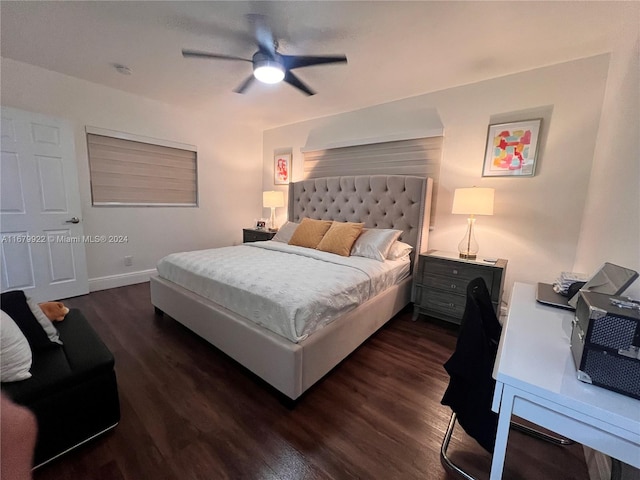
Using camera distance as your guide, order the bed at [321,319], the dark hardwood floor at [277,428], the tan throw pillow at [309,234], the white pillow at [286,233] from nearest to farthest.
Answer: the dark hardwood floor at [277,428], the bed at [321,319], the tan throw pillow at [309,234], the white pillow at [286,233]

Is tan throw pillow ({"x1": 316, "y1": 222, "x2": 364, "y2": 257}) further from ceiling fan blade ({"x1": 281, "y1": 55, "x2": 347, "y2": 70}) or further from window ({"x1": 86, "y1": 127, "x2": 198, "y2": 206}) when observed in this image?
window ({"x1": 86, "y1": 127, "x2": 198, "y2": 206})

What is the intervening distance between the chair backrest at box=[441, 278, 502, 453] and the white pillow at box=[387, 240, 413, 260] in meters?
1.55

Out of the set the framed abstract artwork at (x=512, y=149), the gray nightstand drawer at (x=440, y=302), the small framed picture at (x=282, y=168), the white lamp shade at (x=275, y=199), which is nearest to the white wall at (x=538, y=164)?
the framed abstract artwork at (x=512, y=149)

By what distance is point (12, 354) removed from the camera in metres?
1.05

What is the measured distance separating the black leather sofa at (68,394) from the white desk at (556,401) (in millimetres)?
1680

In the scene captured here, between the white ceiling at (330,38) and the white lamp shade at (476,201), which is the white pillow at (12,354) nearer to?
the white ceiling at (330,38)

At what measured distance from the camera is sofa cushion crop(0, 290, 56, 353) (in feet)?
4.11

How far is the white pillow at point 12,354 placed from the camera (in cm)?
101

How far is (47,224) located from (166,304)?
1.68m

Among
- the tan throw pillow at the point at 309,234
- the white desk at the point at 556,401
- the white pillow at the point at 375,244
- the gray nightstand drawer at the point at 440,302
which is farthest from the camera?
the tan throw pillow at the point at 309,234

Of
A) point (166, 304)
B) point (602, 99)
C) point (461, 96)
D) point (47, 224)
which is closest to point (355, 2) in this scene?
point (461, 96)

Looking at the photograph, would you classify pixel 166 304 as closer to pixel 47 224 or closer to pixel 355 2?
pixel 47 224

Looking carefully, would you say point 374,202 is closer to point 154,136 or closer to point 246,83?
point 246,83

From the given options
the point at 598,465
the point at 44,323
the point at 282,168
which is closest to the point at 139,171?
the point at 282,168
